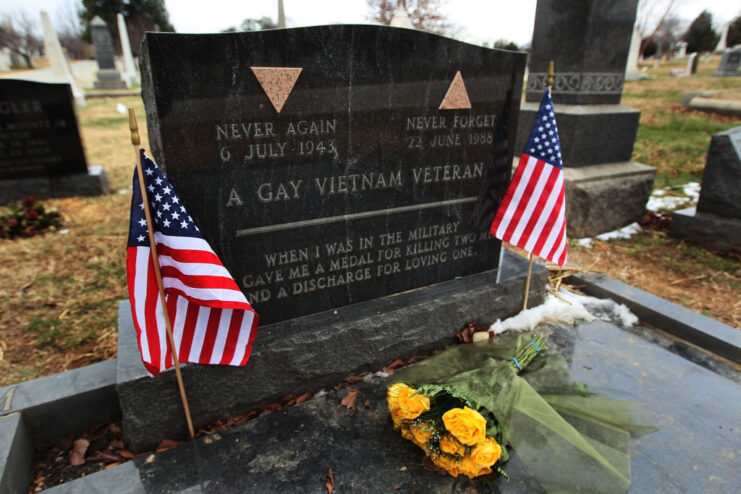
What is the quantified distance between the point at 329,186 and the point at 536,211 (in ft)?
4.75

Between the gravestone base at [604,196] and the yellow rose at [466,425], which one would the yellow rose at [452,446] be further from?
the gravestone base at [604,196]

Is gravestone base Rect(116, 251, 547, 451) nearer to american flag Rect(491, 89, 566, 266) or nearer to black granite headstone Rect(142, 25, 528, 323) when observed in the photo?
black granite headstone Rect(142, 25, 528, 323)

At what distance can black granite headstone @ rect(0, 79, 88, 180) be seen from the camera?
6.33 metres

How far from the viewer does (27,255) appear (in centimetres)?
484

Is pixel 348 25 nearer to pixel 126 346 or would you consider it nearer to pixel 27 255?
pixel 126 346

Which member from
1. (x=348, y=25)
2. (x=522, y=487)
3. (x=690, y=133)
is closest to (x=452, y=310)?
(x=522, y=487)

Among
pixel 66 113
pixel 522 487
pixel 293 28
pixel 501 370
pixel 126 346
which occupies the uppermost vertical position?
pixel 293 28

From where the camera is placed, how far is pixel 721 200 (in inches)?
188

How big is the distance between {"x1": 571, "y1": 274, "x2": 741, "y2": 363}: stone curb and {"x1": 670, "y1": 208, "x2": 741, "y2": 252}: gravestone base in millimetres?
1833

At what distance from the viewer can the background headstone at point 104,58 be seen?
80.8 feet

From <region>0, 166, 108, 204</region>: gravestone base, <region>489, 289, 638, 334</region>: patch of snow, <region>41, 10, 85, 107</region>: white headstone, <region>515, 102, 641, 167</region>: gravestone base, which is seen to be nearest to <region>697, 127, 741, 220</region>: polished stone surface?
<region>515, 102, 641, 167</region>: gravestone base

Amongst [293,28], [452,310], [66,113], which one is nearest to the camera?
[293,28]

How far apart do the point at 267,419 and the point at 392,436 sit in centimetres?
72

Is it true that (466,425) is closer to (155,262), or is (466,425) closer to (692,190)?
(155,262)
